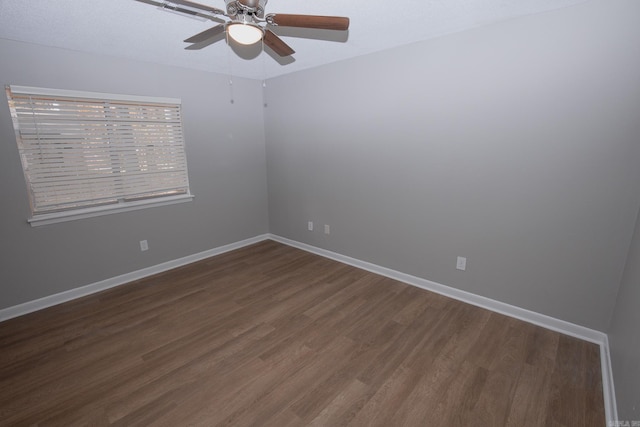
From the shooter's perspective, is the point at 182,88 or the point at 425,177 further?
the point at 182,88

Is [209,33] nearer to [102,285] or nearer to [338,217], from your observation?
[338,217]

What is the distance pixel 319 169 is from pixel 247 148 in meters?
1.14

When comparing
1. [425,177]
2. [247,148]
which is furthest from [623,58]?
[247,148]

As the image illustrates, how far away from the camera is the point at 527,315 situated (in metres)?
2.41

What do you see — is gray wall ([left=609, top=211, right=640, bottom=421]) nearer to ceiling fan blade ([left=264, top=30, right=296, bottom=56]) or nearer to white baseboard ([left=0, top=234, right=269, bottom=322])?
ceiling fan blade ([left=264, top=30, right=296, bottom=56])

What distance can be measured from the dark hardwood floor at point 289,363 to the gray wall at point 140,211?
0.40 m

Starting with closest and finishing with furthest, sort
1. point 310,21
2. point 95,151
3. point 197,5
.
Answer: point 197,5 < point 310,21 < point 95,151

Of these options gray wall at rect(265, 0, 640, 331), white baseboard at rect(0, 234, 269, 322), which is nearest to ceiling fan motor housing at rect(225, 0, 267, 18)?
gray wall at rect(265, 0, 640, 331)

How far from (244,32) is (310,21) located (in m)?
0.37

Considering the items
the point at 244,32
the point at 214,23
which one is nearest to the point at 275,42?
the point at 244,32

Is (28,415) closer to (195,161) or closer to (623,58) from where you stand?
(195,161)

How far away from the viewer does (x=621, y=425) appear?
1.39m

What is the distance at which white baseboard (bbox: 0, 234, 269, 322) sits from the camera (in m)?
2.57

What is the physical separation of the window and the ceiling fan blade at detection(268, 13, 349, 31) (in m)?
2.22
